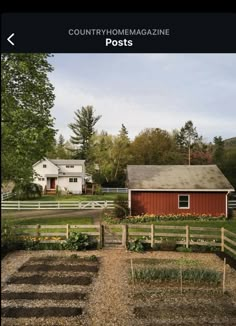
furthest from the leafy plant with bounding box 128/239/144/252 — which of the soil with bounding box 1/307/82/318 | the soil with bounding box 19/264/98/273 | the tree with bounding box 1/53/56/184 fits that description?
the tree with bounding box 1/53/56/184

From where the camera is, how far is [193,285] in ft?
23.9

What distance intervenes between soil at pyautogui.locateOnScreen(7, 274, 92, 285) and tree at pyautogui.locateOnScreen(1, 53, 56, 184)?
366 cm

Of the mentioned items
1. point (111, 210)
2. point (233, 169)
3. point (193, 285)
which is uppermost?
point (233, 169)

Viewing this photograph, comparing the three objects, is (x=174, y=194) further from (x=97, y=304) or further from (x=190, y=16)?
(x=190, y=16)

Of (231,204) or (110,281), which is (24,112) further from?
(231,204)

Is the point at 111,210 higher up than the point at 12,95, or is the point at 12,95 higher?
the point at 12,95

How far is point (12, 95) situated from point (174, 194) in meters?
14.8

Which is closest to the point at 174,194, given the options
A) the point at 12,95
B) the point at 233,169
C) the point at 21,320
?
the point at 233,169

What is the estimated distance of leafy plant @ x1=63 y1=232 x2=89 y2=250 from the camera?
10445 mm

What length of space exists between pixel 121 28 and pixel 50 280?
20.4 feet

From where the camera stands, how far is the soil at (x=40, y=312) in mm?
5629

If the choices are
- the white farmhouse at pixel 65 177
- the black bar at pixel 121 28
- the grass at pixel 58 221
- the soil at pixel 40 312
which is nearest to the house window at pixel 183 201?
the grass at pixel 58 221

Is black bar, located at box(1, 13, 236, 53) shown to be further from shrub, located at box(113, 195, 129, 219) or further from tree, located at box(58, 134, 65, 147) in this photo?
shrub, located at box(113, 195, 129, 219)

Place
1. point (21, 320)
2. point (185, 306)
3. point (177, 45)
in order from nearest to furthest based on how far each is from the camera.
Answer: point (177, 45)
point (21, 320)
point (185, 306)
